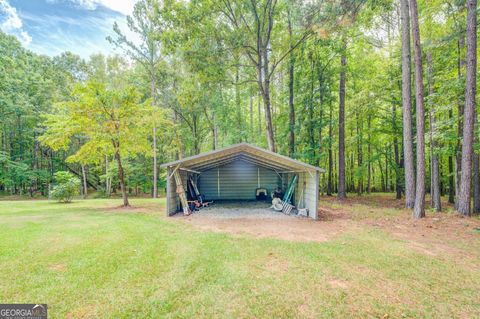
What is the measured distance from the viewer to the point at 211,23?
10680mm

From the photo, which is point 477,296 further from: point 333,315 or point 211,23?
point 211,23

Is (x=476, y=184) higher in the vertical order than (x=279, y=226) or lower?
higher

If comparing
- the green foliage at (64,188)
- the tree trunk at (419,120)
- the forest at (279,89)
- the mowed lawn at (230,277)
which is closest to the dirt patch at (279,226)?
the mowed lawn at (230,277)

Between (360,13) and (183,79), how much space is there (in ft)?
42.2

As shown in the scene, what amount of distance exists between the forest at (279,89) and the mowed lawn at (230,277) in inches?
177

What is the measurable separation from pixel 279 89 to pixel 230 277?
17.0 metres

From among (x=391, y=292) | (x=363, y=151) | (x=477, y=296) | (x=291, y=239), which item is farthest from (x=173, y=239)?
(x=363, y=151)

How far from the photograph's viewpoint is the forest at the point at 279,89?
24.7ft

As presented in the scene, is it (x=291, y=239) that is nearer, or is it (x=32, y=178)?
(x=291, y=239)

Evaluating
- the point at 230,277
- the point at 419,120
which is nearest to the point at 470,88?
the point at 419,120

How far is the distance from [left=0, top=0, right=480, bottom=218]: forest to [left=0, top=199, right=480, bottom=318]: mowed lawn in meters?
4.50

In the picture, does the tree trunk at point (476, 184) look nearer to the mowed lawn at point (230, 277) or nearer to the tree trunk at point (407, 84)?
the tree trunk at point (407, 84)

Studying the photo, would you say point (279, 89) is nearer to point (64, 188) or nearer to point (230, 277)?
point (64, 188)

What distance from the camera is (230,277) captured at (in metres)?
3.35
